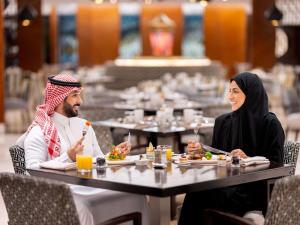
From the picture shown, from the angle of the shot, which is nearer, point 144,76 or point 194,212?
point 194,212

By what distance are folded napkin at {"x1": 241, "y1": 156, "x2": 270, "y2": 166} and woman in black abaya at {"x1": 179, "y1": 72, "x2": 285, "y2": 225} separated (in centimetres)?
10

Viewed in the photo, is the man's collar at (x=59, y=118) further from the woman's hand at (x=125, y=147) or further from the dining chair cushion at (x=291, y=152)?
the dining chair cushion at (x=291, y=152)

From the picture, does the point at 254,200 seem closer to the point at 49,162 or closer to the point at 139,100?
the point at 49,162

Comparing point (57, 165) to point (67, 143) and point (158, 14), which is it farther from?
point (158, 14)

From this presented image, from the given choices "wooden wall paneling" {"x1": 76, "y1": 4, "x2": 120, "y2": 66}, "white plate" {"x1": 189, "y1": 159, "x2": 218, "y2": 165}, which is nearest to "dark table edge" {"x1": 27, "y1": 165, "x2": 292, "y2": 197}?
"white plate" {"x1": 189, "y1": 159, "x2": 218, "y2": 165}

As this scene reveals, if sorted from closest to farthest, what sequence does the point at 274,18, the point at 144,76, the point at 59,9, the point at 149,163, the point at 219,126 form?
the point at 149,163, the point at 219,126, the point at 274,18, the point at 144,76, the point at 59,9

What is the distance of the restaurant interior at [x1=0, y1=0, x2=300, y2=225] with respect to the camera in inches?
181

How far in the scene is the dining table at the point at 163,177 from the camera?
4.13m

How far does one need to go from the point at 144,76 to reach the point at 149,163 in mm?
15489

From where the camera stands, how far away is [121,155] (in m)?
4.96

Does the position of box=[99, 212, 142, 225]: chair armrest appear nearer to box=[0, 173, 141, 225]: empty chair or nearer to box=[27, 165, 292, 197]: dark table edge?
box=[0, 173, 141, 225]: empty chair

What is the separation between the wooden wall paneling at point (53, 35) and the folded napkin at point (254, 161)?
25.3 m

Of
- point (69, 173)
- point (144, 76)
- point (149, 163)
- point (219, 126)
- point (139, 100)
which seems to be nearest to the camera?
point (69, 173)

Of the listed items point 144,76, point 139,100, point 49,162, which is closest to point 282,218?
point 49,162
